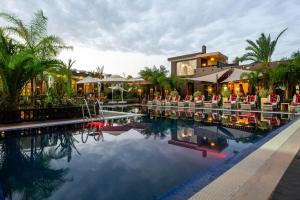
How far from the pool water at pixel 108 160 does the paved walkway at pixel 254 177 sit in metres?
0.69

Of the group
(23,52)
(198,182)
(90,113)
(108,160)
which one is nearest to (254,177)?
(198,182)

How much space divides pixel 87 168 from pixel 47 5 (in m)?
13.6

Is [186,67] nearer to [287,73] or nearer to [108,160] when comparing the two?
[287,73]

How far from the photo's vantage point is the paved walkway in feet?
9.93

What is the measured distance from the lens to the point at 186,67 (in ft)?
110

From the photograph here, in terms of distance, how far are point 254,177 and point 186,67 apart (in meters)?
30.7

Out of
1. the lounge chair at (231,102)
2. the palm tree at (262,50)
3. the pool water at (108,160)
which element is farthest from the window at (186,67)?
the pool water at (108,160)

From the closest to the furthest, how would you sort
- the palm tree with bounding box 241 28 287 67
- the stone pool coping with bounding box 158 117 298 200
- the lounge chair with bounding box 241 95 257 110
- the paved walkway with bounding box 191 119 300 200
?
the paved walkway with bounding box 191 119 300 200 → the stone pool coping with bounding box 158 117 298 200 → the lounge chair with bounding box 241 95 257 110 → the palm tree with bounding box 241 28 287 67

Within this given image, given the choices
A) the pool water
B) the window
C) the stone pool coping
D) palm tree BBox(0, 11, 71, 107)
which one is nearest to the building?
the window

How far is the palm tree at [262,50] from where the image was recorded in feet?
67.8

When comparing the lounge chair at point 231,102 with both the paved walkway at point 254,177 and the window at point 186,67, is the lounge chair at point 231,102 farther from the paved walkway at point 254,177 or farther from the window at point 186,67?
the window at point 186,67

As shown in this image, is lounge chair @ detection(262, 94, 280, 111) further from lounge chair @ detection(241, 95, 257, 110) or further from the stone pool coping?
the stone pool coping

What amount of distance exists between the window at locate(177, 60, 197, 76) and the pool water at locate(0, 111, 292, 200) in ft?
80.1

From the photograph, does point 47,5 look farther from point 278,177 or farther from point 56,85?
point 278,177
